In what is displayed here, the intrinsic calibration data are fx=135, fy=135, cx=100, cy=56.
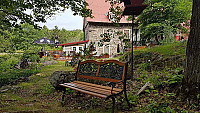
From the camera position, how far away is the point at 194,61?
2.67m

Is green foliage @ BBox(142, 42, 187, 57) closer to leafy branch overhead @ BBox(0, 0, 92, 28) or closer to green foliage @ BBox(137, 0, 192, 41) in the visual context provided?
leafy branch overhead @ BBox(0, 0, 92, 28)

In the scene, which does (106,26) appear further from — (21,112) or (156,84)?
(21,112)

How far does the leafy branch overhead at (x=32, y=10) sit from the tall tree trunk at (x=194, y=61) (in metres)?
3.63

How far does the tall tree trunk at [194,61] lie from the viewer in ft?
8.60

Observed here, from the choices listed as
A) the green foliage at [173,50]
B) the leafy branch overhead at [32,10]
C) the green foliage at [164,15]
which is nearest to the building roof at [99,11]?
the green foliage at [164,15]

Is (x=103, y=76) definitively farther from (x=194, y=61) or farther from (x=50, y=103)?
(x=194, y=61)

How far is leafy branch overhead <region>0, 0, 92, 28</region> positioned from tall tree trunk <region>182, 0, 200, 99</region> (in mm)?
3630

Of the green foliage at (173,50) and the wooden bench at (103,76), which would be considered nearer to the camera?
the wooden bench at (103,76)

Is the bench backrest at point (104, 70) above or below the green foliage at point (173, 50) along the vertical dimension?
below

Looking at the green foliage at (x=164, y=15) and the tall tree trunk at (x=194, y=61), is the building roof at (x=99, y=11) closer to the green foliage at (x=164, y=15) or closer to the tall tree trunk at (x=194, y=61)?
the green foliage at (x=164, y=15)

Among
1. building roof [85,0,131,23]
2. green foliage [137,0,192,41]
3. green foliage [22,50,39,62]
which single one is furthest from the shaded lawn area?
building roof [85,0,131,23]

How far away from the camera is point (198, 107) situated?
242 centimetres

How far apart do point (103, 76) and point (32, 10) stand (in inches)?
133

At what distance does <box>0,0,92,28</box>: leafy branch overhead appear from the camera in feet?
11.5
